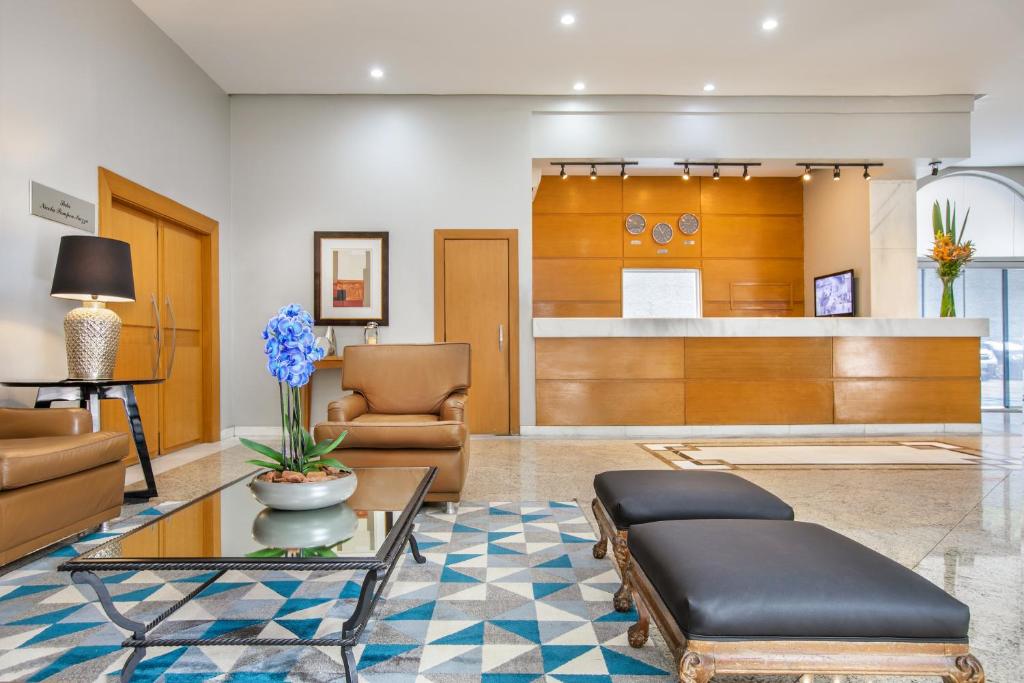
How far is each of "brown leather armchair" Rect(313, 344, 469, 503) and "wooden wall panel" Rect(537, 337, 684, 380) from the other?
2.18m

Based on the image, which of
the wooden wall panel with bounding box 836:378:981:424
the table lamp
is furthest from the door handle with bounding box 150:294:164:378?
the wooden wall panel with bounding box 836:378:981:424

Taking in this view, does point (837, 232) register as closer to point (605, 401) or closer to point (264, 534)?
point (605, 401)

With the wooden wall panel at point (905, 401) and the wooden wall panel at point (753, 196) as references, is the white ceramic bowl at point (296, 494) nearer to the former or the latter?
the wooden wall panel at point (905, 401)

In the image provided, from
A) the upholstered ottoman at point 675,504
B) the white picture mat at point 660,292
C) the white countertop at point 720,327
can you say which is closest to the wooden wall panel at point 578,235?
the white picture mat at point 660,292

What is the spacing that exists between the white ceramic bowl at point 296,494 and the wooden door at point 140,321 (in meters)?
3.12

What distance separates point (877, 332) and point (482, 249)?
4.08m

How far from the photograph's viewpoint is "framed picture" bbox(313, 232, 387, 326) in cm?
591

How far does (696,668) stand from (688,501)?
80cm

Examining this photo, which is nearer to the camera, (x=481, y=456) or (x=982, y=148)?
(x=481, y=456)

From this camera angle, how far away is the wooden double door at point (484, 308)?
235 inches

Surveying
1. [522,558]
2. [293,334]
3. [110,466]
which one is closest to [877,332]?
[522,558]

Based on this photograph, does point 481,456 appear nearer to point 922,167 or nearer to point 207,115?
point 207,115

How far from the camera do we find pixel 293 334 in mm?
1701

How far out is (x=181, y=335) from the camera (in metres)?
5.19
